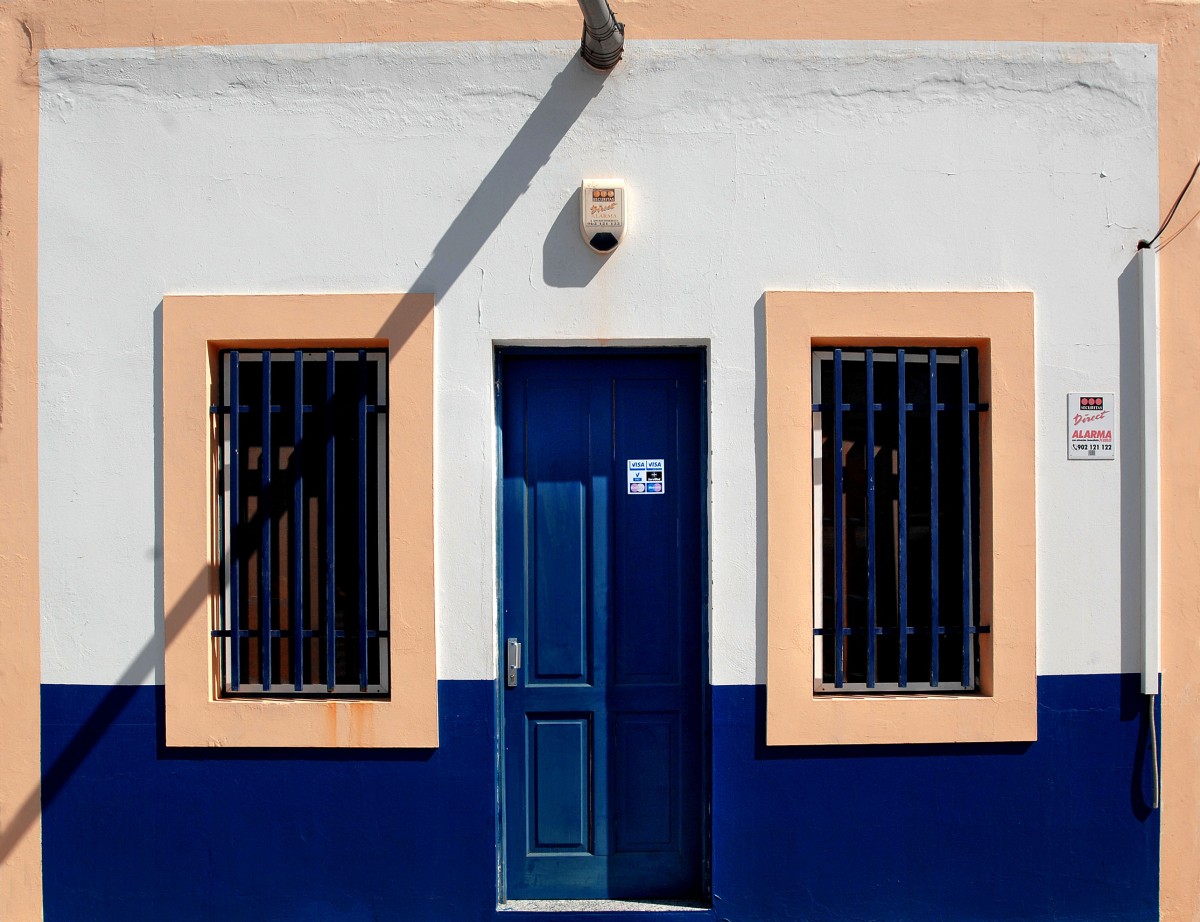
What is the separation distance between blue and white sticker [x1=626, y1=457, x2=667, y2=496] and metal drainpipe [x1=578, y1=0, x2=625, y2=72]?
1.68m

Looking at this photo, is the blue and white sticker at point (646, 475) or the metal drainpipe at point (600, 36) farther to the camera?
the blue and white sticker at point (646, 475)

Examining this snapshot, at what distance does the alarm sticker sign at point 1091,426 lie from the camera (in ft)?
12.2

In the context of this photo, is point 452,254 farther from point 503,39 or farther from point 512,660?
point 512,660

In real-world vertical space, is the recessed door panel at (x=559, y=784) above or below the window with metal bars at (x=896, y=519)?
below

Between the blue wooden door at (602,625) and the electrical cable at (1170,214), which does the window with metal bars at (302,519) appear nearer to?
the blue wooden door at (602,625)

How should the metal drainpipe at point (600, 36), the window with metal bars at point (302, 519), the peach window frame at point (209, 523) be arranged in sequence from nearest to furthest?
the metal drainpipe at point (600, 36)
the peach window frame at point (209, 523)
the window with metal bars at point (302, 519)

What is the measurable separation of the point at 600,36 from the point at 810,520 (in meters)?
2.16

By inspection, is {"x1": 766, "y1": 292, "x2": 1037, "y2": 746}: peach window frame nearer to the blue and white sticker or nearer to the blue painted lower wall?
the blue painted lower wall

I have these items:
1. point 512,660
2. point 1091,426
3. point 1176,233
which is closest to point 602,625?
point 512,660

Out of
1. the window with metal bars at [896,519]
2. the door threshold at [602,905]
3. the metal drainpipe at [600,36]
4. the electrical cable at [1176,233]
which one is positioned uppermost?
the metal drainpipe at [600,36]

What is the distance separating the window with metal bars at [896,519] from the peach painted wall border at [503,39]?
0.86 meters

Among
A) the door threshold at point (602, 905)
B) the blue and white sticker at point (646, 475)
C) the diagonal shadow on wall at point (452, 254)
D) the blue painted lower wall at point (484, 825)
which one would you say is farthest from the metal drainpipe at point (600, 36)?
the door threshold at point (602, 905)

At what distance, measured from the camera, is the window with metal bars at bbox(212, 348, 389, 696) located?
3740 mm

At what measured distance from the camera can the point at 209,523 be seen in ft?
12.2
